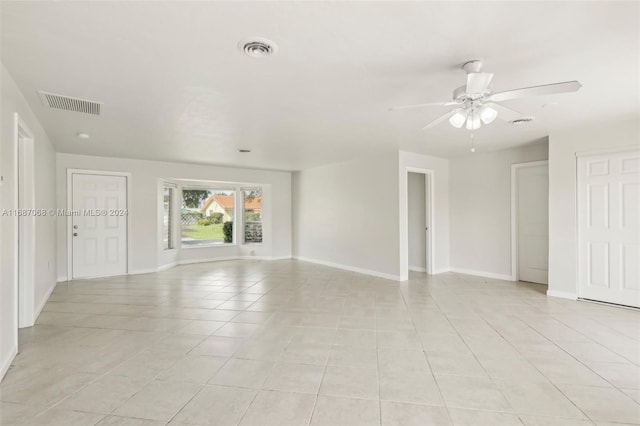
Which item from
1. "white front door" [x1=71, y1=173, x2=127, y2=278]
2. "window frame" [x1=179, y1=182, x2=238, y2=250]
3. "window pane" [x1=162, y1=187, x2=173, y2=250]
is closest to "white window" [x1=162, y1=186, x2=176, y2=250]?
"window pane" [x1=162, y1=187, x2=173, y2=250]

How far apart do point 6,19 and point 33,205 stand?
2.40 meters

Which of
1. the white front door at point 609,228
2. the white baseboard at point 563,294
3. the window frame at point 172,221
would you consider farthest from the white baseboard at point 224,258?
the white front door at point 609,228

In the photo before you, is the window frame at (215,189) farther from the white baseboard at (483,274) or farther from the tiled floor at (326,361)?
the white baseboard at (483,274)

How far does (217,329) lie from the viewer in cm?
334

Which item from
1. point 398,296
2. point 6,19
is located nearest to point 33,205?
point 6,19

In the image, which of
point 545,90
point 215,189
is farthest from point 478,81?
point 215,189

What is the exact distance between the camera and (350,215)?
6.66 metres

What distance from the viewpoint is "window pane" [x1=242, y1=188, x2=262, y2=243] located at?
8.54m

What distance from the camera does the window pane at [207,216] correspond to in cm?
787

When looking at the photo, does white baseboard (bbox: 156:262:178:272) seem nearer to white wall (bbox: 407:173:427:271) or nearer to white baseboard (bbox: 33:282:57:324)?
white baseboard (bbox: 33:282:57:324)

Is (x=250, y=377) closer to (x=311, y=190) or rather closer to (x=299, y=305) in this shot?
(x=299, y=305)

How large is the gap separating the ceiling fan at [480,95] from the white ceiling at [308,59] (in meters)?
0.19

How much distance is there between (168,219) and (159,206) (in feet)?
2.48

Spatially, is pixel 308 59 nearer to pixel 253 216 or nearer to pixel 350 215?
pixel 350 215
